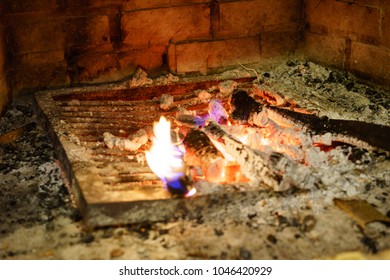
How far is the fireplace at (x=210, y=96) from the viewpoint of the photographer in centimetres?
356

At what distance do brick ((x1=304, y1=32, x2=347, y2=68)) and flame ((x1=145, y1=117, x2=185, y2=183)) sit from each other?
113 inches

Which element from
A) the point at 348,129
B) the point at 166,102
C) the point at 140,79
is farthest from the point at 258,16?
the point at 348,129

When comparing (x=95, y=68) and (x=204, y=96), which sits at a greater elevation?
(x=95, y=68)

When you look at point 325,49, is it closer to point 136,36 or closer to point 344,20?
point 344,20

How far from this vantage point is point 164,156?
3918mm

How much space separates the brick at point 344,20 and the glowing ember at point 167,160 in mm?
2909

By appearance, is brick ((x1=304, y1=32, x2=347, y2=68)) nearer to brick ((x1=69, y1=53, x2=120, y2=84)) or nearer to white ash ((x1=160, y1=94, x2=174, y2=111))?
white ash ((x1=160, y1=94, x2=174, y2=111))

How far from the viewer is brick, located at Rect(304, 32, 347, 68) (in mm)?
6191

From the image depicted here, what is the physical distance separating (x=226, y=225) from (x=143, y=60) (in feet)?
11.0

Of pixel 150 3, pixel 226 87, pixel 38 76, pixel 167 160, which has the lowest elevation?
pixel 167 160

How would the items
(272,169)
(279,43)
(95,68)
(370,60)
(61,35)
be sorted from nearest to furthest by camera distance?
(272,169) → (61,35) → (370,60) → (95,68) → (279,43)

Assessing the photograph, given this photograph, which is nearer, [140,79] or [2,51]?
[2,51]

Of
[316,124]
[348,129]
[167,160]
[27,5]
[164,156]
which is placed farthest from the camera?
[27,5]

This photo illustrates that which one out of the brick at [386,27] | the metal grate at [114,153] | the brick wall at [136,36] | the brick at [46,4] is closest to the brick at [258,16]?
the brick wall at [136,36]
